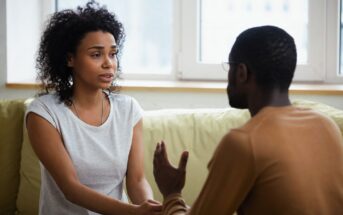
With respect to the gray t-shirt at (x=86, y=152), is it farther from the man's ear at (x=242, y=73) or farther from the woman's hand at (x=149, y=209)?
the man's ear at (x=242, y=73)

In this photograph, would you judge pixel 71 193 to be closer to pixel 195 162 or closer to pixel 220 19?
pixel 195 162

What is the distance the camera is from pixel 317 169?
45.9 inches

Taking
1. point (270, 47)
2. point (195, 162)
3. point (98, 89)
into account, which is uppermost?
point (270, 47)

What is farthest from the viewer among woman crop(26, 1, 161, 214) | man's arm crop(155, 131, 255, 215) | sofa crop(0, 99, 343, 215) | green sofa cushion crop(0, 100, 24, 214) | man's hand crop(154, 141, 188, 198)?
green sofa cushion crop(0, 100, 24, 214)

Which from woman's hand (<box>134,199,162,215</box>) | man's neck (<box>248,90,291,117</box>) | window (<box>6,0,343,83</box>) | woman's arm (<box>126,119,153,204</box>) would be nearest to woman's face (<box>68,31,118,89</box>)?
woman's arm (<box>126,119,153,204</box>)

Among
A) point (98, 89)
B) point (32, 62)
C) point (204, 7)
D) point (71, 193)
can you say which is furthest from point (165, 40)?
point (71, 193)

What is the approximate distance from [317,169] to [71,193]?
85 centimetres

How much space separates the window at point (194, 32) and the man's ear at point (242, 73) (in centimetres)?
196

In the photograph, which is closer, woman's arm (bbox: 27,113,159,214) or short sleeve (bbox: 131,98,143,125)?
woman's arm (bbox: 27,113,159,214)

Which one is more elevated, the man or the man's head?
the man's head

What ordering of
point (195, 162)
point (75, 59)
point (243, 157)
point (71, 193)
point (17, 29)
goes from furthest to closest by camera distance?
1. point (17, 29)
2. point (195, 162)
3. point (75, 59)
4. point (71, 193)
5. point (243, 157)

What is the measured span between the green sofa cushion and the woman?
2.07 feet

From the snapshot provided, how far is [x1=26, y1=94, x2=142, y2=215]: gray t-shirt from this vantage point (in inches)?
73.4

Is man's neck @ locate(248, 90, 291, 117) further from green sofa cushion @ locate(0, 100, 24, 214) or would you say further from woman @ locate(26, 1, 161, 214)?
green sofa cushion @ locate(0, 100, 24, 214)
